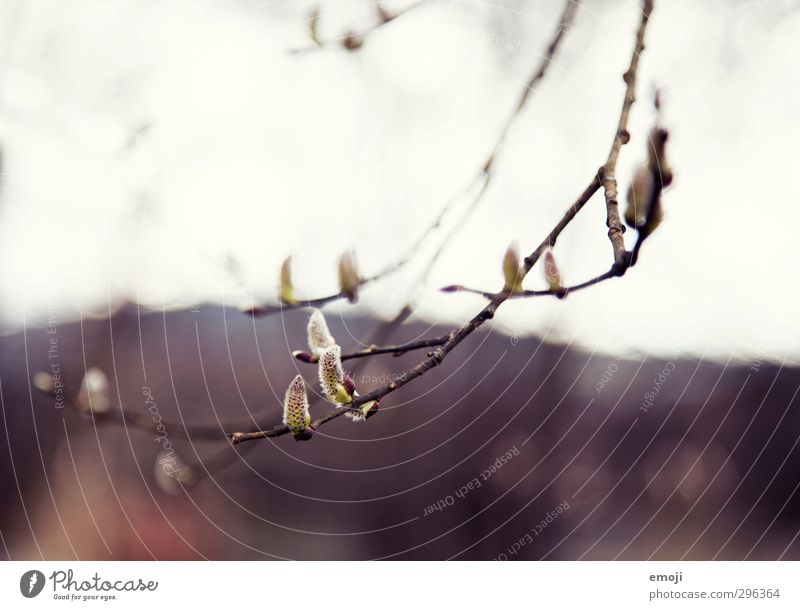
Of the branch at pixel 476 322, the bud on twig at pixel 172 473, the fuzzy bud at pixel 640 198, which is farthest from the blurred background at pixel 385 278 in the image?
the fuzzy bud at pixel 640 198

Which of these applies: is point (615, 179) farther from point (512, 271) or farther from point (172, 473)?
point (172, 473)

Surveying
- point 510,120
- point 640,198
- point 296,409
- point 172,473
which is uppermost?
point 510,120

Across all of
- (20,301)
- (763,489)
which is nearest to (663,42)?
(763,489)

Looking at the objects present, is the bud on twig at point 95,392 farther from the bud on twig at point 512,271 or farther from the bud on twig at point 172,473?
the bud on twig at point 512,271

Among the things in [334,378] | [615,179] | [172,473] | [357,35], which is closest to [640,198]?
[615,179]

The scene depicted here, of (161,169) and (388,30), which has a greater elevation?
(388,30)

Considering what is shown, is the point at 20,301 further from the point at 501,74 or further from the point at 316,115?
the point at 501,74
